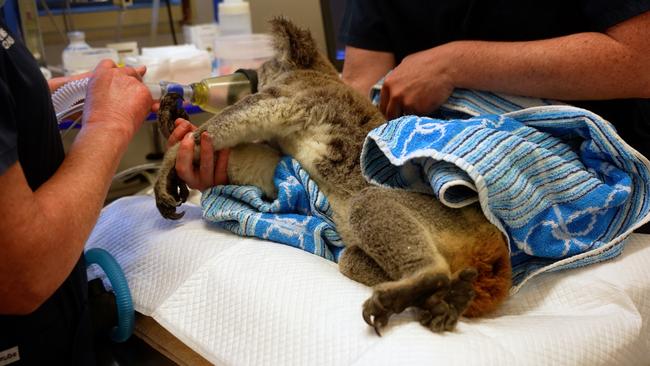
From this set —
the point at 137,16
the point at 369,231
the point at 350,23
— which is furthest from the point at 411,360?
the point at 137,16

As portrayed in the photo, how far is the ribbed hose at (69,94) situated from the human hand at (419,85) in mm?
591

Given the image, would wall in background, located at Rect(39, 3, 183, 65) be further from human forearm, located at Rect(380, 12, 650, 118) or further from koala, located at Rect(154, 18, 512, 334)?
human forearm, located at Rect(380, 12, 650, 118)

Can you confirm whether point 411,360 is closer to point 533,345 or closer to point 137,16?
point 533,345

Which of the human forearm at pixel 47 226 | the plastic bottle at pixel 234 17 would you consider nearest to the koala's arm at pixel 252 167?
the human forearm at pixel 47 226

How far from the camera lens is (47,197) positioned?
677 millimetres

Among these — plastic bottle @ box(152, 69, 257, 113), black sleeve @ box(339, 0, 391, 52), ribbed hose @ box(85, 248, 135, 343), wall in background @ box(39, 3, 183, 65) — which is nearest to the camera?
ribbed hose @ box(85, 248, 135, 343)

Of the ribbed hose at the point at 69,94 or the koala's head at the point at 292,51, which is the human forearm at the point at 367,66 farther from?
the ribbed hose at the point at 69,94

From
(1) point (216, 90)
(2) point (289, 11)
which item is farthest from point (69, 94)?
(2) point (289, 11)

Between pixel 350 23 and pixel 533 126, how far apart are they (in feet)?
2.07

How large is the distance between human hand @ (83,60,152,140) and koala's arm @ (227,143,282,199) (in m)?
0.19

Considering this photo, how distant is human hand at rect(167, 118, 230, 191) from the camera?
3.45 feet

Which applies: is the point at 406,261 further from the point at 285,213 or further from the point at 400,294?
the point at 285,213

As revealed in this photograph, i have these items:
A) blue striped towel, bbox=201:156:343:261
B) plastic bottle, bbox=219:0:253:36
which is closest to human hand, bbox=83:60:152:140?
blue striped towel, bbox=201:156:343:261

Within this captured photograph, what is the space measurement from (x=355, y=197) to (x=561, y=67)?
1.40 ft
